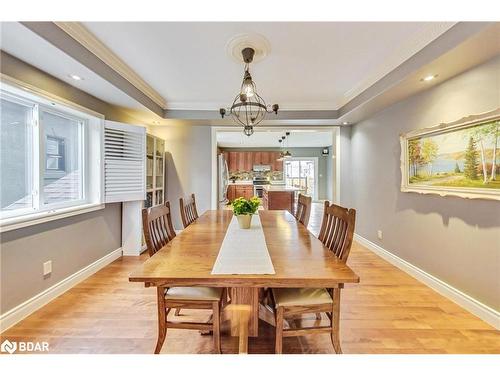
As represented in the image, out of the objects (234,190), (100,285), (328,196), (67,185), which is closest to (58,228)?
(67,185)

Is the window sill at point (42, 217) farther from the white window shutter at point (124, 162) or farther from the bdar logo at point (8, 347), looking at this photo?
the bdar logo at point (8, 347)

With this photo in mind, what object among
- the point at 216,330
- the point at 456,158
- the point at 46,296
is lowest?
the point at 46,296

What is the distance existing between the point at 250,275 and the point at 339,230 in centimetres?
84

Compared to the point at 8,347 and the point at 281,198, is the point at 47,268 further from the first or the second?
the point at 281,198

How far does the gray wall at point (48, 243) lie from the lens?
1932 mm

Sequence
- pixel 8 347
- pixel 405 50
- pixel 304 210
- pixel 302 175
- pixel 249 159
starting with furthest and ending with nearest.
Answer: pixel 302 175
pixel 249 159
pixel 304 210
pixel 405 50
pixel 8 347

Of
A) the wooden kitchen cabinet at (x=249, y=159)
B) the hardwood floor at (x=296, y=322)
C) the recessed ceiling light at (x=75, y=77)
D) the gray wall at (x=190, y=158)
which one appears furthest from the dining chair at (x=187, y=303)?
the wooden kitchen cabinet at (x=249, y=159)

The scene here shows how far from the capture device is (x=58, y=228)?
8.04ft

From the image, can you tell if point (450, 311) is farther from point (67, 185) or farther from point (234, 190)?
point (234, 190)

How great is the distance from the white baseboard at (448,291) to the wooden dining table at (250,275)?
4.99 feet

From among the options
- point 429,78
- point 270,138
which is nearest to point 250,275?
point 429,78

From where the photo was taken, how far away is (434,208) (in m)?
2.62

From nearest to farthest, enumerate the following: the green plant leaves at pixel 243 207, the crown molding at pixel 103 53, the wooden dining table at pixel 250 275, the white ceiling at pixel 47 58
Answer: the wooden dining table at pixel 250 275, the white ceiling at pixel 47 58, the crown molding at pixel 103 53, the green plant leaves at pixel 243 207

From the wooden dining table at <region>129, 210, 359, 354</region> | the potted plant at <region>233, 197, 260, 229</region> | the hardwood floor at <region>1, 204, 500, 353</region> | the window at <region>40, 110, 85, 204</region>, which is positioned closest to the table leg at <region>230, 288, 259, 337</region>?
the wooden dining table at <region>129, 210, 359, 354</region>
